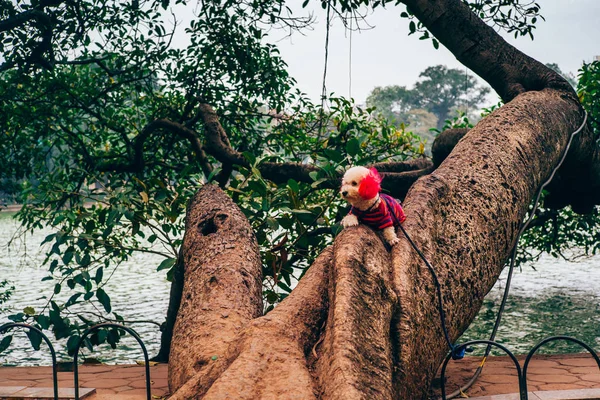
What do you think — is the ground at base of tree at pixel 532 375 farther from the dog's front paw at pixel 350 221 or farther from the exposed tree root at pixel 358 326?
the exposed tree root at pixel 358 326

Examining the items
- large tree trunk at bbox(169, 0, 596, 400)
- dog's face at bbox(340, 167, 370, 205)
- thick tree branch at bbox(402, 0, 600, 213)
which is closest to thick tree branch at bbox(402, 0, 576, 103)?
thick tree branch at bbox(402, 0, 600, 213)

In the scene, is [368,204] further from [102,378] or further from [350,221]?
[102,378]

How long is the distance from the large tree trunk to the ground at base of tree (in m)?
1.20

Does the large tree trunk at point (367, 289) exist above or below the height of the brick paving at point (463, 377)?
above

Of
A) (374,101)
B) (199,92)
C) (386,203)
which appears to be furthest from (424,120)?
(386,203)

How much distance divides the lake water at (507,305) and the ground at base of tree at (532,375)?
89.5 inches

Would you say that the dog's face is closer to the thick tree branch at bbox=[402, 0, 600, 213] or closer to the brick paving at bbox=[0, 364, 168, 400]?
the brick paving at bbox=[0, 364, 168, 400]

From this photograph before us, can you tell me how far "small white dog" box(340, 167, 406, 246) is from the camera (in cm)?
304

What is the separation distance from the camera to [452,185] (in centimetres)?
358

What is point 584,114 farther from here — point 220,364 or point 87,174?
point 87,174

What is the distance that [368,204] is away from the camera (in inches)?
120

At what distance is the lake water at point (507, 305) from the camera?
8336 mm

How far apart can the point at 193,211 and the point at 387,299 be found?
74.7 inches

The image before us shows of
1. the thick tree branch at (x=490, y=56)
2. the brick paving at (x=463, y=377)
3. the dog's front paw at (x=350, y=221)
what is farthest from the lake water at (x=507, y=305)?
the dog's front paw at (x=350, y=221)
